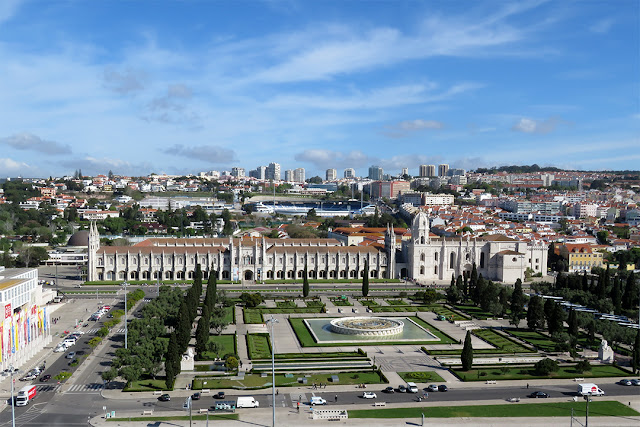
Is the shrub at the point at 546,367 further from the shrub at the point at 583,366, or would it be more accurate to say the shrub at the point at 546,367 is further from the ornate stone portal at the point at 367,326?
the ornate stone portal at the point at 367,326

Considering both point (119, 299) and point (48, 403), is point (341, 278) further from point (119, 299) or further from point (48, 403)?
point (48, 403)

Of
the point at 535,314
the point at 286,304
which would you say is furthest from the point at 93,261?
the point at 535,314

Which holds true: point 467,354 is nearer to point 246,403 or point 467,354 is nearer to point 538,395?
point 538,395

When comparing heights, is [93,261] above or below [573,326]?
above

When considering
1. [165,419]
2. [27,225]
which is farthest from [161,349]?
[27,225]

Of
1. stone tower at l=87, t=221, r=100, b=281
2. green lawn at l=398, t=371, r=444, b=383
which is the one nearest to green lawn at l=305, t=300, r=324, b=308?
green lawn at l=398, t=371, r=444, b=383
